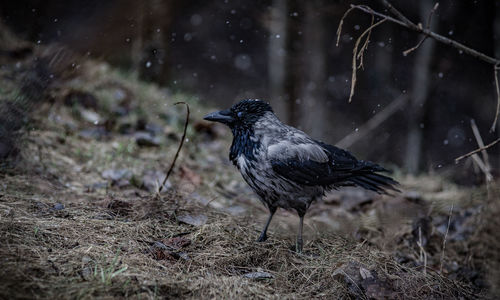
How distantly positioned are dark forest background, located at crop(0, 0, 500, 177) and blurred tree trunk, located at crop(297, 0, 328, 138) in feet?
0.08

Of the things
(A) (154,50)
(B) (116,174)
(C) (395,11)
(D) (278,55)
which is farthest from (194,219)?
(A) (154,50)

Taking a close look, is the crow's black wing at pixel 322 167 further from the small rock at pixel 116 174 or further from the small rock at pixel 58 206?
the small rock at pixel 116 174

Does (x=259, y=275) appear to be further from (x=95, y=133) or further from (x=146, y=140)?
(x=95, y=133)

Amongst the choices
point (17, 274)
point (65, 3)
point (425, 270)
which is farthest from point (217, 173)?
point (17, 274)

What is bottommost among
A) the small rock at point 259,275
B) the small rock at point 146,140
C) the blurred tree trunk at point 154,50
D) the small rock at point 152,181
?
the small rock at point 152,181

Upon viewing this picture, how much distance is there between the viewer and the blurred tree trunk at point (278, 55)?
313 inches

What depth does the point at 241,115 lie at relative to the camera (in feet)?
12.5

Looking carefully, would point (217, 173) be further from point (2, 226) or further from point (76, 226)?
point (2, 226)

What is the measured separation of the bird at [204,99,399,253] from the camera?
3.54 metres

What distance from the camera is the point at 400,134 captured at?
10086 mm

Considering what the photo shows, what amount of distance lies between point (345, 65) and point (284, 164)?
9.23 metres

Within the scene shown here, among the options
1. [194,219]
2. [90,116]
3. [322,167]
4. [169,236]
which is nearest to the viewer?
[169,236]

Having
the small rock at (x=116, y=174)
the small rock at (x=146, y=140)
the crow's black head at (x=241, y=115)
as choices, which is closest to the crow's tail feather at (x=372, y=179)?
the crow's black head at (x=241, y=115)

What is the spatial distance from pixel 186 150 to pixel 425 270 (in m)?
3.82
